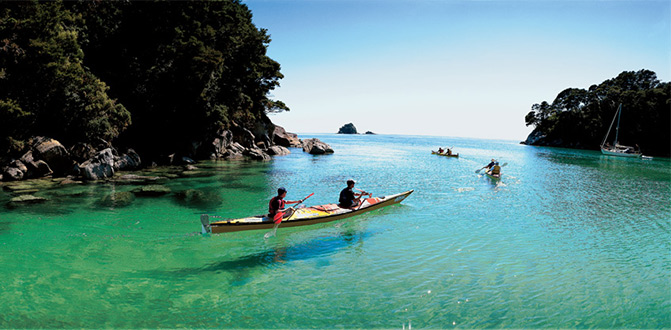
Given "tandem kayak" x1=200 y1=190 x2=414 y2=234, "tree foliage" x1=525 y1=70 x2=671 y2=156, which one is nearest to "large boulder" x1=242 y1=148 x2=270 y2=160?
"tandem kayak" x1=200 y1=190 x2=414 y2=234

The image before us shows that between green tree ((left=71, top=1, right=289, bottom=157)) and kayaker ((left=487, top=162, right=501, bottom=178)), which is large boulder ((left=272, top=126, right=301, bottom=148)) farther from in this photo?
kayaker ((left=487, top=162, right=501, bottom=178))

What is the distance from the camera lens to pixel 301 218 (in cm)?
1366

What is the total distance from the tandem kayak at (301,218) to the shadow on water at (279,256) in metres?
0.99

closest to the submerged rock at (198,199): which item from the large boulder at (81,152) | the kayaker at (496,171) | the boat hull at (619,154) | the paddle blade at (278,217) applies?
the paddle blade at (278,217)

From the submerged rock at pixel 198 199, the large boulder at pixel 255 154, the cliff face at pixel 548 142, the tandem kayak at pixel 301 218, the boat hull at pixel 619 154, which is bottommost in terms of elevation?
the submerged rock at pixel 198 199

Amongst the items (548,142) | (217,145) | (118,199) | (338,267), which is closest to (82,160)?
→ (118,199)

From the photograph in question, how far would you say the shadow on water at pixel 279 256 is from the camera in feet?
32.3

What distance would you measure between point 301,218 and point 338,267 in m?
3.66

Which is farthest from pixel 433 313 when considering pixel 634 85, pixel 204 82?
pixel 634 85

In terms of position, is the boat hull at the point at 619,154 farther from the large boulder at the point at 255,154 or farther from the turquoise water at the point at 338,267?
the large boulder at the point at 255,154

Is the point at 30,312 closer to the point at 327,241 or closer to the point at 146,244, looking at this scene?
the point at 146,244

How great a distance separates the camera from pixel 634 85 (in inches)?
3511

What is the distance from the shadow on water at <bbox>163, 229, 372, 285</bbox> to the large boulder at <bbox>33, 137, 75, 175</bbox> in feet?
69.7

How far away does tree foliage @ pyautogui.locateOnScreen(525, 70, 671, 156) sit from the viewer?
70.2 meters
